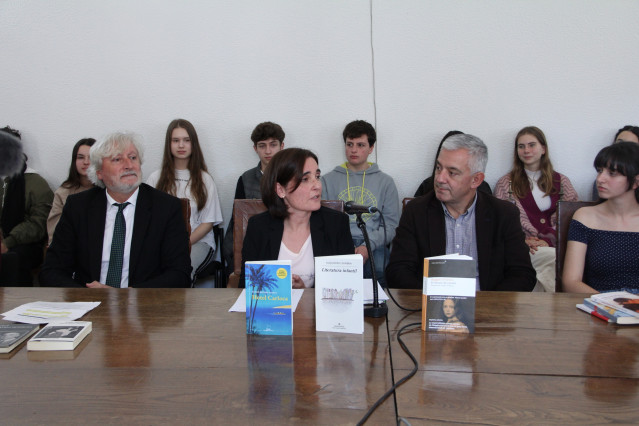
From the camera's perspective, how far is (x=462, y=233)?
2.24 metres

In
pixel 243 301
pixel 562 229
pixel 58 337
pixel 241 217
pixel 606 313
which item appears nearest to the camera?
pixel 58 337

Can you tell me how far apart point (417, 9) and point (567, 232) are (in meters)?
2.45

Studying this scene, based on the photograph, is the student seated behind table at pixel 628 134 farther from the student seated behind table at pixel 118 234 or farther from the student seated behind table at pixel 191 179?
the student seated behind table at pixel 118 234

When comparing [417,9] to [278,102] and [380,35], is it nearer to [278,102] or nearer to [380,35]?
[380,35]

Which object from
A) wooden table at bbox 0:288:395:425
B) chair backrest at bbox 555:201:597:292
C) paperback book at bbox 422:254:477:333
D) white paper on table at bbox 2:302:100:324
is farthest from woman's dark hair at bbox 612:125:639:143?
white paper on table at bbox 2:302:100:324

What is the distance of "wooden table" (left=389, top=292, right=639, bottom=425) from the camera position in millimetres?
932

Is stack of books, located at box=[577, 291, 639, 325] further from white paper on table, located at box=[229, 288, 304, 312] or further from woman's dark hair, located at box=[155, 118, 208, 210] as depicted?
woman's dark hair, located at box=[155, 118, 208, 210]

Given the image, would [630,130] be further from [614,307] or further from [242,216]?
[242,216]

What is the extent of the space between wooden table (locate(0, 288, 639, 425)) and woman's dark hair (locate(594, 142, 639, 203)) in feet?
3.03

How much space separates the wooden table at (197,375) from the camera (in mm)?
938

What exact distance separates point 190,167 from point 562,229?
2789 mm

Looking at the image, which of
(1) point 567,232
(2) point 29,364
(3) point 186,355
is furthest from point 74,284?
(1) point 567,232

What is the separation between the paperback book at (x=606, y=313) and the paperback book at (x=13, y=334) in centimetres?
175

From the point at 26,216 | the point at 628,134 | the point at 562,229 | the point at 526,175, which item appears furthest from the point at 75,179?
the point at 628,134
